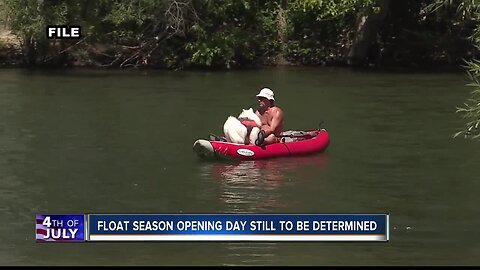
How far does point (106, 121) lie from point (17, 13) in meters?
12.5

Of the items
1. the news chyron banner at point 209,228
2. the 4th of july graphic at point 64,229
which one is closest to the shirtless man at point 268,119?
the news chyron banner at point 209,228

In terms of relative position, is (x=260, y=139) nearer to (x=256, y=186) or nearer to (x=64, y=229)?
(x=256, y=186)

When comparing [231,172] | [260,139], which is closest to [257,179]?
[231,172]

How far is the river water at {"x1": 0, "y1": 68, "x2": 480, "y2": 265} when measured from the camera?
1115 centimetres

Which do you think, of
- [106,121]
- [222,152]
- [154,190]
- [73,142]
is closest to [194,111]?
[106,121]

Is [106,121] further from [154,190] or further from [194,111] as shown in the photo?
[154,190]

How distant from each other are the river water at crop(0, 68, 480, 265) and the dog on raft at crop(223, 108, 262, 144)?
508 millimetres

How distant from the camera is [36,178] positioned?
50.6ft

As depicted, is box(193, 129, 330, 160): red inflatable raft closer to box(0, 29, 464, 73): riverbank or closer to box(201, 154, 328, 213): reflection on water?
box(201, 154, 328, 213): reflection on water

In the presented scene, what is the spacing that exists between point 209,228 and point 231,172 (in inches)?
204

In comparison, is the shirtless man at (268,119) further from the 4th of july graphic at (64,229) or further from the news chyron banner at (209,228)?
the 4th of july graphic at (64,229)

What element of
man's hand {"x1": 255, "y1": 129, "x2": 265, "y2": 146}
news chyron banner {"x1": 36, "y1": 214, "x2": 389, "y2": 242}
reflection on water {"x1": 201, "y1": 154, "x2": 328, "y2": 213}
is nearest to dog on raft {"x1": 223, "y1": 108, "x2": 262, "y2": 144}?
man's hand {"x1": 255, "y1": 129, "x2": 265, "y2": 146}

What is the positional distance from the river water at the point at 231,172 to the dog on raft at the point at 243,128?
0.51m

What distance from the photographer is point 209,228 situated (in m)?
10.8
